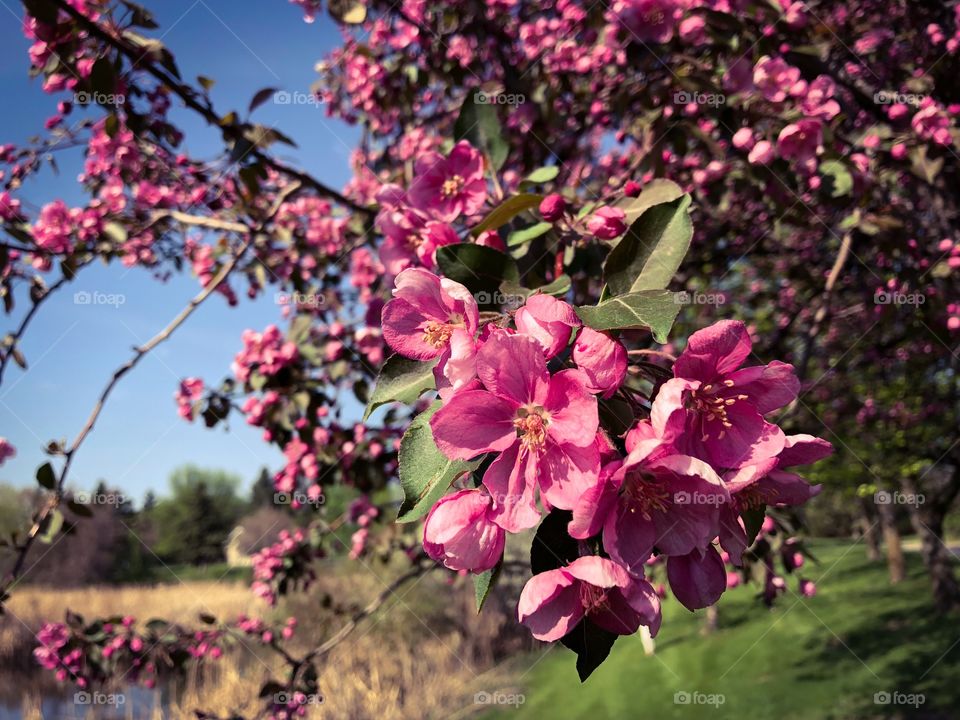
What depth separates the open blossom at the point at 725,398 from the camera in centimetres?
69

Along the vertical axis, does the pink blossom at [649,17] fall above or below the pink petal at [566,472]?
above

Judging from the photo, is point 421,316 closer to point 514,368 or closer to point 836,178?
point 514,368

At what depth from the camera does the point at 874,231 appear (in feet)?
7.02

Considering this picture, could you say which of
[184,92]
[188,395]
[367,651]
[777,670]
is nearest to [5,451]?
[188,395]

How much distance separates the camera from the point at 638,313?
70 centimetres

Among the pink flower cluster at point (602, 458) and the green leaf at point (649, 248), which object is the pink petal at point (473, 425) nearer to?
the pink flower cluster at point (602, 458)

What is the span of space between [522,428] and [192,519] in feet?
84.6

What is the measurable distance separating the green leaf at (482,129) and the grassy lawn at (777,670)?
12.4 ft

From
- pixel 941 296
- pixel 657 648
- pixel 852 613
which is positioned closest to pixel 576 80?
pixel 941 296

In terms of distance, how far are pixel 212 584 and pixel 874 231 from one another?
43.9 ft

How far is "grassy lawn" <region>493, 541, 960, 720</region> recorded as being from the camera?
5.45m

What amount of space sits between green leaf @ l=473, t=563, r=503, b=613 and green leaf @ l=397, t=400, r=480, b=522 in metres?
0.11

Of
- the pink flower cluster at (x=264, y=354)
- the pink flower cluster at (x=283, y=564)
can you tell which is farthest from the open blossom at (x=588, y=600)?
the pink flower cluster at (x=283, y=564)

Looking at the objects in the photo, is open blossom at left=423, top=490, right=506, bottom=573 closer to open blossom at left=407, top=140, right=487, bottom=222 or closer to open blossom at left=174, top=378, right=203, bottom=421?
open blossom at left=407, top=140, right=487, bottom=222
